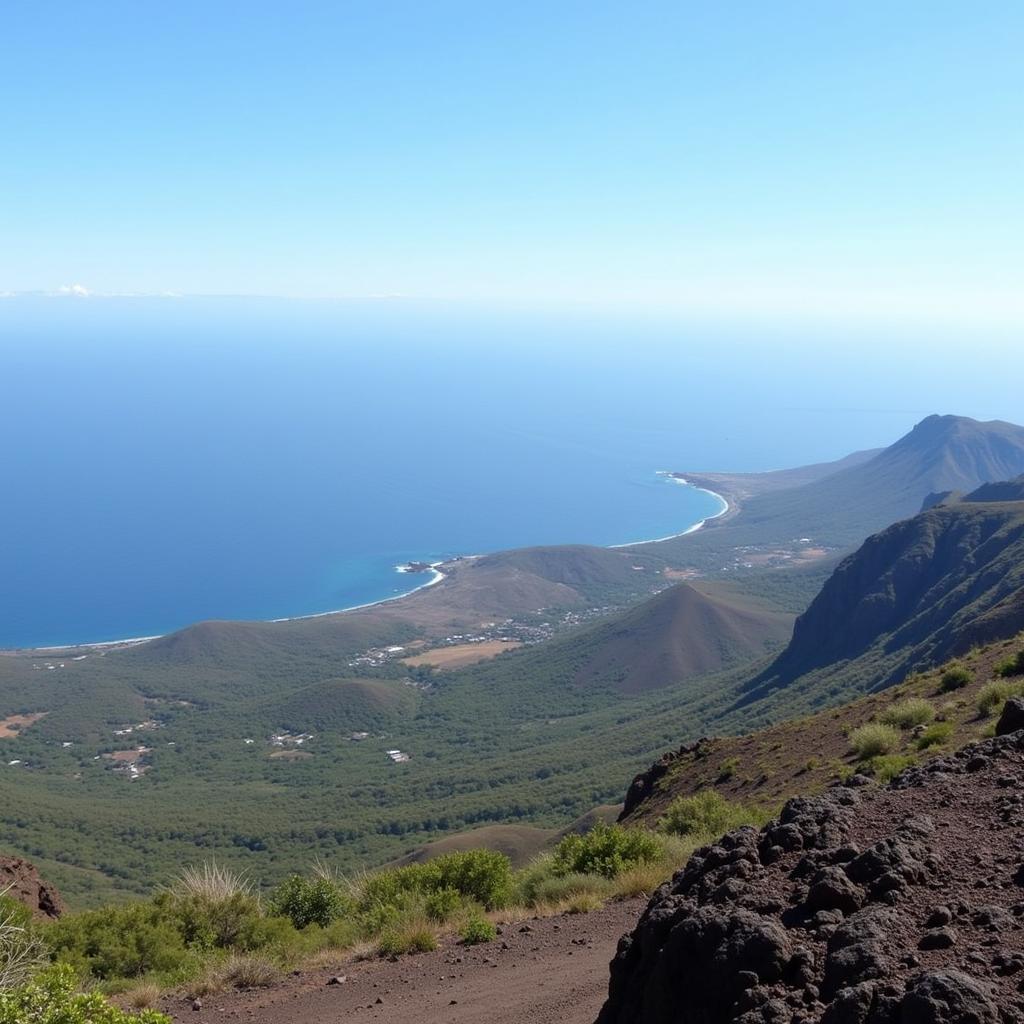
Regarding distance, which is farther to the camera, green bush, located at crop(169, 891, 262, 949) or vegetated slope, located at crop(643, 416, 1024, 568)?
vegetated slope, located at crop(643, 416, 1024, 568)

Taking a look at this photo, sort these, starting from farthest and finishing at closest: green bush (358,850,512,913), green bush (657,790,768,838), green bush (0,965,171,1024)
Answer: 1. green bush (657,790,768,838)
2. green bush (358,850,512,913)
3. green bush (0,965,171,1024)

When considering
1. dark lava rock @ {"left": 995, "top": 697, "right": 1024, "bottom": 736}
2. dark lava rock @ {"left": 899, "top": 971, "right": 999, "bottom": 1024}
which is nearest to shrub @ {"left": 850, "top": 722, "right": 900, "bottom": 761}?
dark lava rock @ {"left": 995, "top": 697, "right": 1024, "bottom": 736}

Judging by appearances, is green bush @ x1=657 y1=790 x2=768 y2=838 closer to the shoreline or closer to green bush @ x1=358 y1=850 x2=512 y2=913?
green bush @ x1=358 y1=850 x2=512 y2=913

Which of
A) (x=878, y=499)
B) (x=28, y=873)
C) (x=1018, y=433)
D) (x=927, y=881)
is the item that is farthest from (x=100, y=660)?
(x=1018, y=433)

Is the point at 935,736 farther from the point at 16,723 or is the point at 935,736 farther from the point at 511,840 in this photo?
the point at 16,723

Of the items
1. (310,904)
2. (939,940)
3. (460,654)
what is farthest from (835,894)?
(460,654)

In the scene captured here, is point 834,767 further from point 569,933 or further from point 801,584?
point 801,584

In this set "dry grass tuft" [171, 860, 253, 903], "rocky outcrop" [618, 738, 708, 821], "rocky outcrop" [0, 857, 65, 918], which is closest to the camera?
"dry grass tuft" [171, 860, 253, 903]

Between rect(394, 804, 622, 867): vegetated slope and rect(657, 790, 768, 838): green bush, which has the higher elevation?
rect(657, 790, 768, 838): green bush
